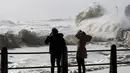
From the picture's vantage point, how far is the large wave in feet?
137

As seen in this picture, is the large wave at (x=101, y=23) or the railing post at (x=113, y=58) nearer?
the railing post at (x=113, y=58)

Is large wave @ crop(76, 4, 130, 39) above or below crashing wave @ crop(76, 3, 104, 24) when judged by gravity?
below

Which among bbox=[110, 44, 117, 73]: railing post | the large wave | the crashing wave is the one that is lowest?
bbox=[110, 44, 117, 73]: railing post

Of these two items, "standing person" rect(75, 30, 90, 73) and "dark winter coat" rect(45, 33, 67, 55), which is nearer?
"dark winter coat" rect(45, 33, 67, 55)

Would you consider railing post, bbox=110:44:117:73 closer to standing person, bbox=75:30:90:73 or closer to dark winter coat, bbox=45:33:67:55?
standing person, bbox=75:30:90:73

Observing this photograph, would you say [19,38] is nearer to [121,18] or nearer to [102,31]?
[102,31]

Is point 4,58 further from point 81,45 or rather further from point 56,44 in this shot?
point 81,45

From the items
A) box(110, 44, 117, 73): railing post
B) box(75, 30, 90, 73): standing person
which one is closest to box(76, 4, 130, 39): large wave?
box(75, 30, 90, 73): standing person

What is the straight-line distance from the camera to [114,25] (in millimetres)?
43250

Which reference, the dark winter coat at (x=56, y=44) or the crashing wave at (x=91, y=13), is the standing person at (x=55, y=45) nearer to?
the dark winter coat at (x=56, y=44)

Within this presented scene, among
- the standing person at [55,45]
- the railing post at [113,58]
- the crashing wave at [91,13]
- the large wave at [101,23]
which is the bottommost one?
the railing post at [113,58]

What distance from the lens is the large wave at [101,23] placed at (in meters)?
41.6

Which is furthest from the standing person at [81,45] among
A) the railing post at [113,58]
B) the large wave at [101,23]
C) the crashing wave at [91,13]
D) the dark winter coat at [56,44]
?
the crashing wave at [91,13]

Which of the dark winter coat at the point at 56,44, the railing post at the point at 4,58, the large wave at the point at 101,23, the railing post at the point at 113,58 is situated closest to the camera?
the railing post at the point at 4,58
